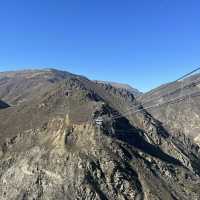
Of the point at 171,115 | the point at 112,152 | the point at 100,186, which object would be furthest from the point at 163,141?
the point at 171,115

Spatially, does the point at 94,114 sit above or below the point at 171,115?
below

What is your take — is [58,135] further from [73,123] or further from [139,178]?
[139,178]

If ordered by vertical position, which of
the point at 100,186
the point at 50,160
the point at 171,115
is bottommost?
the point at 100,186

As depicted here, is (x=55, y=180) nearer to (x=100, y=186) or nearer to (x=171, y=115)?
(x=100, y=186)

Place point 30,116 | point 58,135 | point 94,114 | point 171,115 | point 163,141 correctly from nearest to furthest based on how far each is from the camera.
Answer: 1. point 58,135
2. point 94,114
3. point 30,116
4. point 163,141
5. point 171,115

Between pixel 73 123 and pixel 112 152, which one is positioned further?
pixel 73 123

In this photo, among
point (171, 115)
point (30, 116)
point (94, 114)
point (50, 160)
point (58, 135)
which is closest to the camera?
point (50, 160)
